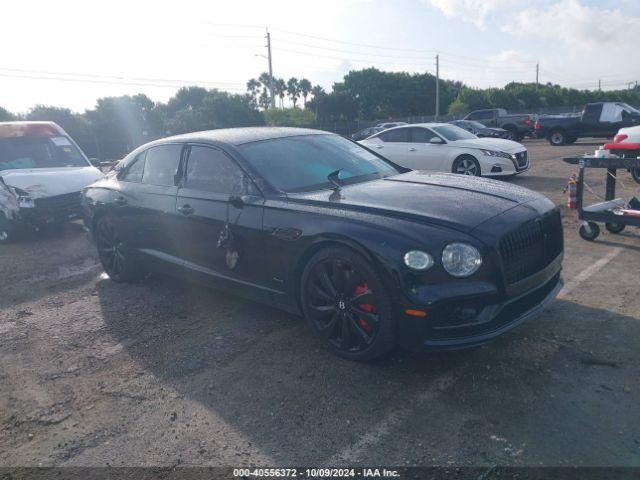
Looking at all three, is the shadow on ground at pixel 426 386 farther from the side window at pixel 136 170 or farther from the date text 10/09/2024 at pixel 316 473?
the side window at pixel 136 170

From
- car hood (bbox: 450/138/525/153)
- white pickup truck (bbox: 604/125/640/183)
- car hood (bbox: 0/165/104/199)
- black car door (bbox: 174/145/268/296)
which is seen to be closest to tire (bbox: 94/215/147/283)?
black car door (bbox: 174/145/268/296)

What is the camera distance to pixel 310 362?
3.71m

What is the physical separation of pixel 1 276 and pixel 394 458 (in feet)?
20.1

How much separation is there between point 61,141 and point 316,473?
9.32 meters

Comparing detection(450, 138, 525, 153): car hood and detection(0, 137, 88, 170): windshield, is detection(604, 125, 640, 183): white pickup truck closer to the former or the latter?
detection(450, 138, 525, 153): car hood

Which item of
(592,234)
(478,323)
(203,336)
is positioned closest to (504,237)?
(478,323)

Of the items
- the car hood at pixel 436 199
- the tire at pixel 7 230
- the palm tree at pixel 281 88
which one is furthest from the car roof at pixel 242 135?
the palm tree at pixel 281 88

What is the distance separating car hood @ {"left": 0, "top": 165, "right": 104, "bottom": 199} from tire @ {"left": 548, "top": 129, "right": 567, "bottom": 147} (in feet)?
67.4

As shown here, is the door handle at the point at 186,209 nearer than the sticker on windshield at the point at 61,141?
Yes

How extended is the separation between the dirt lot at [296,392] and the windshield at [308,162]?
4.13 feet

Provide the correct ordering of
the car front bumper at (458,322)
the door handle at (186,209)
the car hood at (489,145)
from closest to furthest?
the car front bumper at (458,322)
the door handle at (186,209)
the car hood at (489,145)

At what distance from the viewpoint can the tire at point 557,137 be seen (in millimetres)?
22855

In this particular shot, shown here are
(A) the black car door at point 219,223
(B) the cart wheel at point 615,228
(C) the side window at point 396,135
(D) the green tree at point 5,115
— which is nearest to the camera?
(A) the black car door at point 219,223

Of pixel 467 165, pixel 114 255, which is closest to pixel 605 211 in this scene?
pixel 467 165
